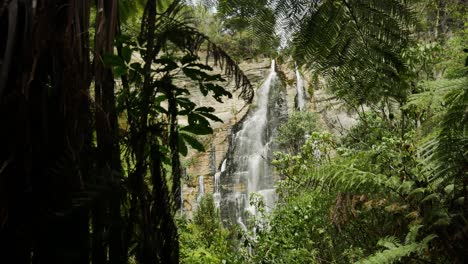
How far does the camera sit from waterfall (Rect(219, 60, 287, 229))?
30.7 feet

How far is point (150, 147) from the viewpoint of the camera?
1.05 metres

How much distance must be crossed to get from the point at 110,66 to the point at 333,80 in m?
0.78

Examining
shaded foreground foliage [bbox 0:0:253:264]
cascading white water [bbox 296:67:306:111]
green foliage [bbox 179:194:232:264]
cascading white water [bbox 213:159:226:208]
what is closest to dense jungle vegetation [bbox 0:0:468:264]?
shaded foreground foliage [bbox 0:0:253:264]

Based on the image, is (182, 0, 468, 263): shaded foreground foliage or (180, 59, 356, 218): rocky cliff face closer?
(182, 0, 468, 263): shaded foreground foliage

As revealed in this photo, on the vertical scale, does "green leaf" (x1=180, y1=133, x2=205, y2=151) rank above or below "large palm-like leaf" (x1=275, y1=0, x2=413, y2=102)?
below

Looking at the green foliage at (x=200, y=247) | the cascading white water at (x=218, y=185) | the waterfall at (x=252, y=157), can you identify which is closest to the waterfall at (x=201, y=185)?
the cascading white water at (x=218, y=185)

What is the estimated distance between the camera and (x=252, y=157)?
10.1m

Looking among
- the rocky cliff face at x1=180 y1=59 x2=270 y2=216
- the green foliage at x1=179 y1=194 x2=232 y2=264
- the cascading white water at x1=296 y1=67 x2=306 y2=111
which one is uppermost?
the cascading white water at x1=296 y1=67 x2=306 y2=111

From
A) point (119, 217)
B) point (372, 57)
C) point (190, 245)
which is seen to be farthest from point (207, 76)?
point (190, 245)

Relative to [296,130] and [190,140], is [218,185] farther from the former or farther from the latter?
[190,140]

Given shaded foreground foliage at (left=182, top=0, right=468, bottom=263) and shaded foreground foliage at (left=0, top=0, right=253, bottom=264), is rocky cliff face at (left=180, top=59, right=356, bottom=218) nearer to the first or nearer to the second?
shaded foreground foliage at (left=182, top=0, right=468, bottom=263)

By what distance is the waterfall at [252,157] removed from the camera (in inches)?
368

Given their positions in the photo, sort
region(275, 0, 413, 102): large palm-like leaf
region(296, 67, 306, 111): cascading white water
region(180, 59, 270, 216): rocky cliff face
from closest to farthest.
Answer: region(275, 0, 413, 102): large palm-like leaf → region(180, 59, 270, 216): rocky cliff face → region(296, 67, 306, 111): cascading white water

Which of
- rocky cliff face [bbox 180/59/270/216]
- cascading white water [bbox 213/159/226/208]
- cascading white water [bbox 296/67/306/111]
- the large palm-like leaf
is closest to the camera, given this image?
the large palm-like leaf
